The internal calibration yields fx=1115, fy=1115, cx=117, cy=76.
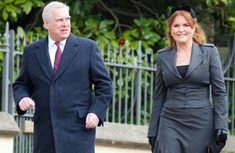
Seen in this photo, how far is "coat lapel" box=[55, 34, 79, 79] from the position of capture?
874 cm

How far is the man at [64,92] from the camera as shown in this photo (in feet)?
28.5

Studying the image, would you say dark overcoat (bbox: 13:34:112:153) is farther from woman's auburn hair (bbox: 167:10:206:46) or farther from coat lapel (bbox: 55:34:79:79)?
woman's auburn hair (bbox: 167:10:206:46)

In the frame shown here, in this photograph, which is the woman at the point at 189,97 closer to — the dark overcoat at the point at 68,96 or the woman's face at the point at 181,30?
the woman's face at the point at 181,30

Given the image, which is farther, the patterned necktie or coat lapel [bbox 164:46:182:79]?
coat lapel [bbox 164:46:182:79]

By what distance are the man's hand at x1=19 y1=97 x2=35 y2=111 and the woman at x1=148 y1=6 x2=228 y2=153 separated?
3.60 ft

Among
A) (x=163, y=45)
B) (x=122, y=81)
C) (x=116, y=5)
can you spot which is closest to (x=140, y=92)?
(x=122, y=81)

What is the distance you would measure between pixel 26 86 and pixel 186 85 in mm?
1279

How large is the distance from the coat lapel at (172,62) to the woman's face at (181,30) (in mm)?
120

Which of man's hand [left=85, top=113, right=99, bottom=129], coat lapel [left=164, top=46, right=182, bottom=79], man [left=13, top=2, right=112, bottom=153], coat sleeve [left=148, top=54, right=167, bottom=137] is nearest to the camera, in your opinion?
man's hand [left=85, top=113, right=99, bottom=129]

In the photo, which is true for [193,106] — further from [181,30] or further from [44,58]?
[44,58]

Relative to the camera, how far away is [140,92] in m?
11.9

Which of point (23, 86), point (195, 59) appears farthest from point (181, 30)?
point (23, 86)

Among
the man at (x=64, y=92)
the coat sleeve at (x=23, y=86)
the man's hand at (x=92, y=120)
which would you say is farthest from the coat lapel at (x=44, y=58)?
the man's hand at (x=92, y=120)

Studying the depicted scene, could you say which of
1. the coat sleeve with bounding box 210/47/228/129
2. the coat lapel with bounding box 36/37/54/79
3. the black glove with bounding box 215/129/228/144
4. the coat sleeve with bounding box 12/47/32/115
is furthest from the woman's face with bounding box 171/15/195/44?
the coat sleeve with bounding box 12/47/32/115
